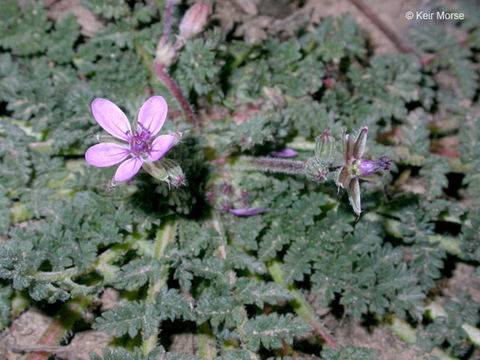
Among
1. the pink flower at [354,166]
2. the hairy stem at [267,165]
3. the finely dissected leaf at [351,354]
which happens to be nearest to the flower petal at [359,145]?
the pink flower at [354,166]

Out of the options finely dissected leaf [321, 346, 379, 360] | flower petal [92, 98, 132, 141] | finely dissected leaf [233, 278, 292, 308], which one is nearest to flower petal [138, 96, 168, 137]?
flower petal [92, 98, 132, 141]

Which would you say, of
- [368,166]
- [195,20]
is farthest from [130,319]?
[195,20]

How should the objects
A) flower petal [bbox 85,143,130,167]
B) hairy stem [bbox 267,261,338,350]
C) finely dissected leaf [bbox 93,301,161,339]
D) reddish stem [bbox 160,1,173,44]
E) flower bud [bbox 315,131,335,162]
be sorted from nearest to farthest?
flower petal [bbox 85,143,130,167] → flower bud [bbox 315,131,335,162] → finely dissected leaf [bbox 93,301,161,339] → hairy stem [bbox 267,261,338,350] → reddish stem [bbox 160,1,173,44]

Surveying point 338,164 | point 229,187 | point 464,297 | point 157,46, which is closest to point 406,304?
point 464,297

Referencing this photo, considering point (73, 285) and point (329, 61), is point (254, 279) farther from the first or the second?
point (329, 61)

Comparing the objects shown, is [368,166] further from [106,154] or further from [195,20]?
[195,20]

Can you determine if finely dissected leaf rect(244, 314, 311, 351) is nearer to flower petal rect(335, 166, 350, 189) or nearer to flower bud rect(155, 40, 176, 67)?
flower petal rect(335, 166, 350, 189)
